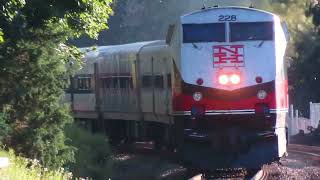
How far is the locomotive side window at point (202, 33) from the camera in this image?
674 inches

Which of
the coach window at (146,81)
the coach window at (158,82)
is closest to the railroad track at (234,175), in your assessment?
the coach window at (158,82)

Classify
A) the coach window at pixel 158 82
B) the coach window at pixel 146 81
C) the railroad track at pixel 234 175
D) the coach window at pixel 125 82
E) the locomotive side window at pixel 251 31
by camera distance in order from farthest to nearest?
1. the coach window at pixel 125 82
2. the coach window at pixel 146 81
3. the coach window at pixel 158 82
4. the locomotive side window at pixel 251 31
5. the railroad track at pixel 234 175

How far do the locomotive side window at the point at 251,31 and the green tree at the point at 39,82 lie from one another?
2.85 meters

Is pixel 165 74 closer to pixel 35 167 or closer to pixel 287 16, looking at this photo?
pixel 35 167

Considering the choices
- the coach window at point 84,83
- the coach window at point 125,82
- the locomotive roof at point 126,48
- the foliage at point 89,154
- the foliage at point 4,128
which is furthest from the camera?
the coach window at point 84,83

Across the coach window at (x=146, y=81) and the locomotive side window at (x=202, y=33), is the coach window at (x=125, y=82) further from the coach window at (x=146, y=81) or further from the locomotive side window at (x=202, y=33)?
the locomotive side window at (x=202, y=33)

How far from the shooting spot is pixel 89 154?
2117cm

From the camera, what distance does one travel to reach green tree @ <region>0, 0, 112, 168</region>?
52.4 ft

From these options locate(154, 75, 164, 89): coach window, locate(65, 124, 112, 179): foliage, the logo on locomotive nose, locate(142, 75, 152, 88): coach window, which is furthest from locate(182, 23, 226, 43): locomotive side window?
locate(142, 75, 152, 88): coach window

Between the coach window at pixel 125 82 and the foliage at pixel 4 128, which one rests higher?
the coach window at pixel 125 82

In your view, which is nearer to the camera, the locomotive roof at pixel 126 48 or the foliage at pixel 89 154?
the foliage at pixel 89 154

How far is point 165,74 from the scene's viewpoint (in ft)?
62.2

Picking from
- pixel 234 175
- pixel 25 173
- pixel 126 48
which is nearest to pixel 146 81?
pixel 126 48

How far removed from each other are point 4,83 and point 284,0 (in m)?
27.7
